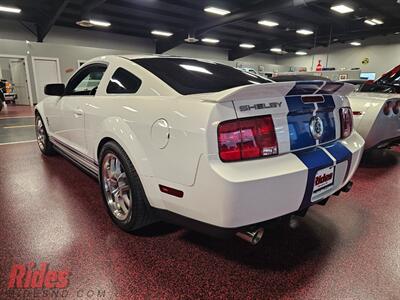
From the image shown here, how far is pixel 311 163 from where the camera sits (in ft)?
4.26

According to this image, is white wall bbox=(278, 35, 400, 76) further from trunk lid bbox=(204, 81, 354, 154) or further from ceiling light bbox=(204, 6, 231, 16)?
trunk lid bbox=(204, 81, 354, 154)

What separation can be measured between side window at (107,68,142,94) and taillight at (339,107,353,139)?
1281 millimetres

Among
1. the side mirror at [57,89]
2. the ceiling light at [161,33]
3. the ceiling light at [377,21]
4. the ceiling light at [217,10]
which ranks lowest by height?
the side mirror at [57,89]

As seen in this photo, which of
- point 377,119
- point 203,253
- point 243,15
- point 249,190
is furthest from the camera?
point 243,15

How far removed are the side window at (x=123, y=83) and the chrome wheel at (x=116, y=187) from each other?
17.5 inches

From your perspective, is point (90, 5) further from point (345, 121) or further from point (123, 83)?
point (345, 121)

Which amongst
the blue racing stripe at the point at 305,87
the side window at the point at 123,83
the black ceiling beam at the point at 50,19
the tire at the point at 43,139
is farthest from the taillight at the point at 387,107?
the black ceiling beam at the point at 50,19

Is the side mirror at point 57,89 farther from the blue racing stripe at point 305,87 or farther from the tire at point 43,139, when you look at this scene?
the blue racing stripe at point 305,87

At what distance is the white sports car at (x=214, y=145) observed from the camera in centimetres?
116

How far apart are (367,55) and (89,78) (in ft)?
68.6

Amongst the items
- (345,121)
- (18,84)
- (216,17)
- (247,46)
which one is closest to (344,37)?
(247,46)

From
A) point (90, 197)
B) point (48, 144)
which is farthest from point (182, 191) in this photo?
point (48, 144)

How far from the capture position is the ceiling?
10031 mm

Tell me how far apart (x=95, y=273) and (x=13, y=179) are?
1.97m
